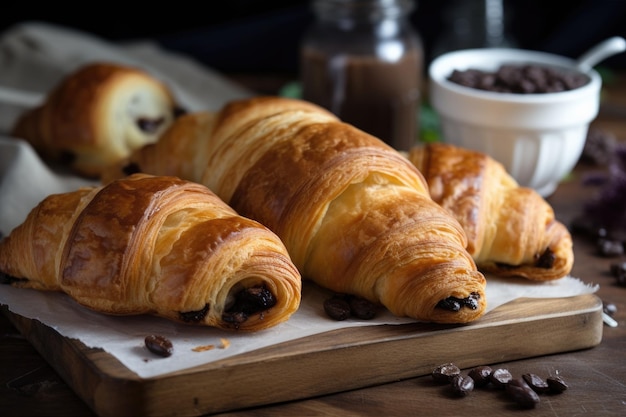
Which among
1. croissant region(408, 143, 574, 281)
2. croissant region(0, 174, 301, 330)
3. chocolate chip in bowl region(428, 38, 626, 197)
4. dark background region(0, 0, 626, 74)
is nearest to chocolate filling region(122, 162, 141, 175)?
croissant region(0, 174, 301, 330)

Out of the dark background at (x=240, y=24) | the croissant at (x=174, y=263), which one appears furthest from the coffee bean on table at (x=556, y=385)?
the dark background at (x=240, y=24)

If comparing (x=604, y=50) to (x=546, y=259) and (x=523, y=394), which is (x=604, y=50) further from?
(x=523, y=394)

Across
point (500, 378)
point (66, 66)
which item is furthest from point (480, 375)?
point (66, 66)

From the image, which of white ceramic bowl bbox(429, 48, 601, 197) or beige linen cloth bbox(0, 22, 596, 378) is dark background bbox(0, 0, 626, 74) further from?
white ceramic bowl bbox(429, 48, 601, 197)

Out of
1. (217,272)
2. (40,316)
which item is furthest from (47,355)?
(217,272)

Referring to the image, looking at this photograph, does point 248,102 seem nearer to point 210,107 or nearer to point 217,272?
point 217,272

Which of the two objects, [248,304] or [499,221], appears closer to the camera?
[248,304]

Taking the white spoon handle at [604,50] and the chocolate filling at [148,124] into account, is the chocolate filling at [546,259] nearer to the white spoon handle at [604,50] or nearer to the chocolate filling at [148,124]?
the white spoon handle at [604,50]
